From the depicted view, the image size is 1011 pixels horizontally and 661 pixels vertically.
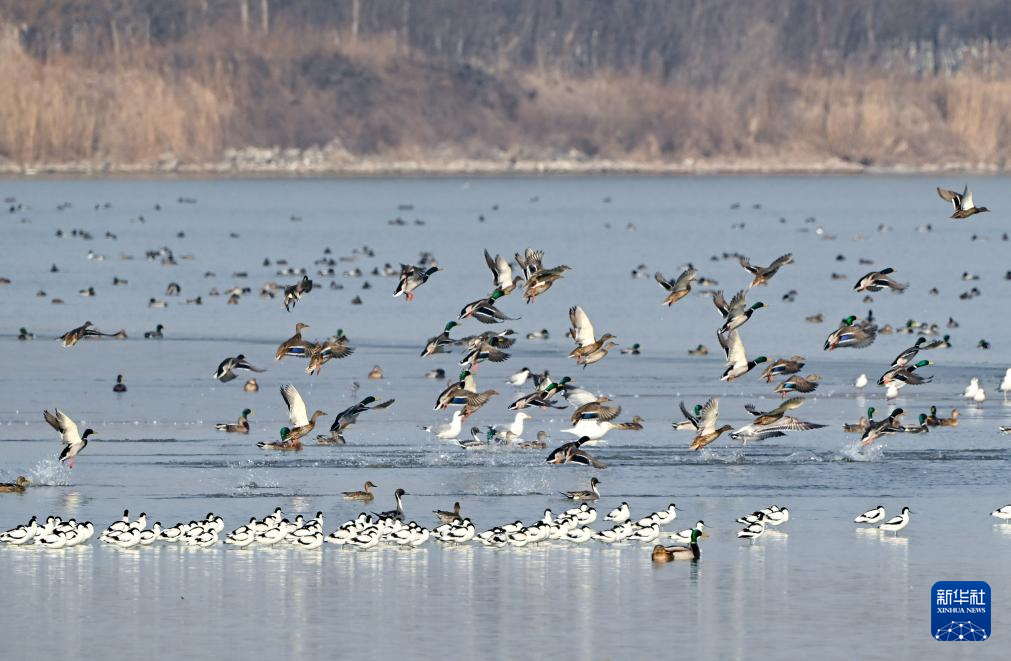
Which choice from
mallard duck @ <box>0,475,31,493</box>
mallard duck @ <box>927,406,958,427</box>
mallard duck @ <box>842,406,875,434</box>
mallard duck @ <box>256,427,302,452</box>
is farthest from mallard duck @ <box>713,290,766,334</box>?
mallard duck @ <box>0,475,31,493</box>

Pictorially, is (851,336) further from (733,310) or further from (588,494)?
(588,494)

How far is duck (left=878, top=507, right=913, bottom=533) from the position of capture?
2084 cm

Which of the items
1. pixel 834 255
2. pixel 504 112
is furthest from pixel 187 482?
pixel 504 112

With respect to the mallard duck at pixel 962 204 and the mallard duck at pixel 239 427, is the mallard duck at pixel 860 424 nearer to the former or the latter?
the mallard duck at pixel 962 204

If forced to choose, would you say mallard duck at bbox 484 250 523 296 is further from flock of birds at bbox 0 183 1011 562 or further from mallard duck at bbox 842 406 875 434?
mallard duck at bbox 842 406 875 434

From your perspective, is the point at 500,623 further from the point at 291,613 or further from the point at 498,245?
the point at 498,245

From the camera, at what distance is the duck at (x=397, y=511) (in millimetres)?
20891

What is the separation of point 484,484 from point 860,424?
5.52 meters

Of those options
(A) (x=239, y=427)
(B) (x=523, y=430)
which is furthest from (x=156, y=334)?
(B) (x=523, y=430)

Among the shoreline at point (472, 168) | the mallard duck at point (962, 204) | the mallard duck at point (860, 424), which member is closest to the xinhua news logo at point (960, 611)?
the mallard duck at point (962, 204)

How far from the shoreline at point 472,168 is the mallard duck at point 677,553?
152 m

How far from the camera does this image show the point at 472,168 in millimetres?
179250

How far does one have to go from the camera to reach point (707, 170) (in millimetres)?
183250

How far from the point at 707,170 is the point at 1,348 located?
14859 centimetres
